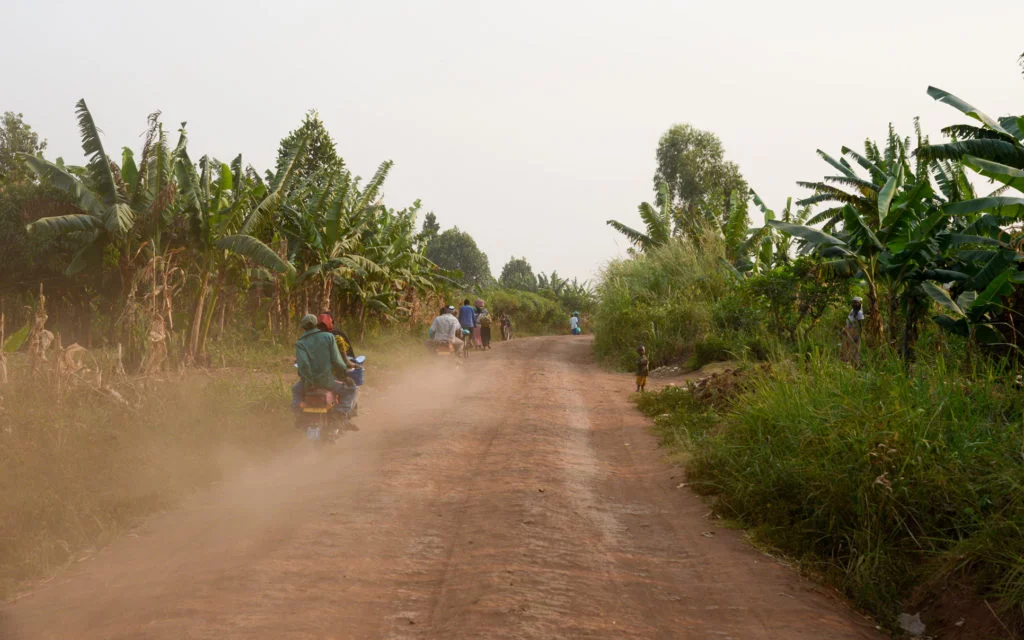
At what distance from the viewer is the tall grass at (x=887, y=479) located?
5086 millimetres

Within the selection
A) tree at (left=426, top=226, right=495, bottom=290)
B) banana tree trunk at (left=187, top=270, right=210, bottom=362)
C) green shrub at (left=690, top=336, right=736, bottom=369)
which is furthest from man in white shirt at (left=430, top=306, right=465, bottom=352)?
tree at (left=426, top=226, right=495, bottom=290)

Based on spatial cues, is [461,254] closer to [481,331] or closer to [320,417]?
[481,331]

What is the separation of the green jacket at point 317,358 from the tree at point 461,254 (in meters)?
62.2

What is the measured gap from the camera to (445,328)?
62.5 ft

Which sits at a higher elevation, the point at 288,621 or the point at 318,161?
the point at 318,161

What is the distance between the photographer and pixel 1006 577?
4.60 meters

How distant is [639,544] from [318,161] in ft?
74.9

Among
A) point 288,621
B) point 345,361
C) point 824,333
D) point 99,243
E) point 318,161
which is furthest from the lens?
point 318,161

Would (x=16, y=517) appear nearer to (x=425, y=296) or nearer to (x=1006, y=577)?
(x=1006, y=577)

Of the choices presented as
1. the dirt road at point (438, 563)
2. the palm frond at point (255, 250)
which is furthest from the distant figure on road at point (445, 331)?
the dirt road at point (438, 563)

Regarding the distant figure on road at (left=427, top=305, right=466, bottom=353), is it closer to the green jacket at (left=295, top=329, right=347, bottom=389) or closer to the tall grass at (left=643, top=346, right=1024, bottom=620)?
the green jacket at (left=295, top=329, right=347, bottom=389)

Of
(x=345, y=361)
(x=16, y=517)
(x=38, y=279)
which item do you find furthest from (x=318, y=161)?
(x=16, y=517)

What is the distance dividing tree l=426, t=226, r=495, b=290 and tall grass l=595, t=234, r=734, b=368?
44390 mm

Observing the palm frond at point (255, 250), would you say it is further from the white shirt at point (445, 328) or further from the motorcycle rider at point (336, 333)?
the motorcycle rider at point (336, 333)
